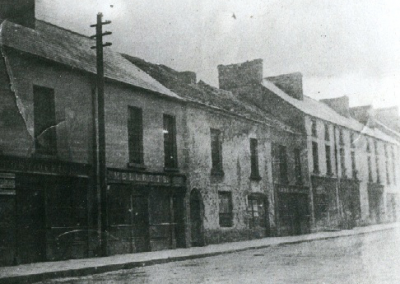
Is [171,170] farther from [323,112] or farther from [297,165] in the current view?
[323,112]

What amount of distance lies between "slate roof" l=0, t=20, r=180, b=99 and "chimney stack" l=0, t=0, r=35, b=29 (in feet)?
0.82

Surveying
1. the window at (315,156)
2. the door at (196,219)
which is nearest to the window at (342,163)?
the window at (315,156)

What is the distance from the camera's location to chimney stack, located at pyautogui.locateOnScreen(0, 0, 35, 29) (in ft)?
56.2

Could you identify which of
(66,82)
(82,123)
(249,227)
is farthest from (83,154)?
(249,227)

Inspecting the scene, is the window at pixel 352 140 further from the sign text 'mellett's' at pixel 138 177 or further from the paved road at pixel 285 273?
the paved road at pixel 285 273

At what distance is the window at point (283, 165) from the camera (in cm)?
3166

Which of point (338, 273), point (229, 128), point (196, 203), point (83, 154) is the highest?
point (229, 128)

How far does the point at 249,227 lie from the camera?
2717 centimetres

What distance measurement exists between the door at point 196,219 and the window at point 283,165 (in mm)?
9422

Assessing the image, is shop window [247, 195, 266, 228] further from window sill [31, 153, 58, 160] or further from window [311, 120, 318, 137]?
window sill [31, 153, 58, 160]

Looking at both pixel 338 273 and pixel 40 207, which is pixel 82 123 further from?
pixel 338 273

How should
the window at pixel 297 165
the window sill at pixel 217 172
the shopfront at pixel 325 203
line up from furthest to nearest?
1. the shopfront at pixel 325 203
2. the window at pixel 297 165
3. the window sill at pixel 217 172

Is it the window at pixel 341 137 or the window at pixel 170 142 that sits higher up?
the window at pixel 341 137

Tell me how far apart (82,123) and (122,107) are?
7.11ft
